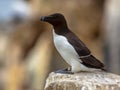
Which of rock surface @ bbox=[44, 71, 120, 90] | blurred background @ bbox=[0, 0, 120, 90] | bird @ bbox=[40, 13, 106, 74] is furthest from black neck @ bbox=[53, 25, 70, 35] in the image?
blurred background @ bbox=[0, 0, 120, 90]

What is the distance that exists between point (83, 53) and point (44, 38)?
23.3 feet

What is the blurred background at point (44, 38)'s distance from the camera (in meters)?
10.2

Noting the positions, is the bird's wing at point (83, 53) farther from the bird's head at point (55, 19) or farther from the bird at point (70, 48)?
the bird's head at point (55, 19)

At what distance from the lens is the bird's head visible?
3910 millimetres

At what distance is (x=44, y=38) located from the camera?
11125mm

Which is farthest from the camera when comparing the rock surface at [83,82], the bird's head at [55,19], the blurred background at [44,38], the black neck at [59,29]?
the blurred background at [44,38]

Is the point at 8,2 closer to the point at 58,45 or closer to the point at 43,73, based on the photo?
the point at 43,73

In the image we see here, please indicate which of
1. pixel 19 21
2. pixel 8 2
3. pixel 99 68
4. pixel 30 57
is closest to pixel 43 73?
pixel 30 57

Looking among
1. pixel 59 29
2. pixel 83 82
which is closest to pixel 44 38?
pixel 59 29

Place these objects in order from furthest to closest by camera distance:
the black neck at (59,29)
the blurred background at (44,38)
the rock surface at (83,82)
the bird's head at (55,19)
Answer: the blurred background at (44,38)
the black neck at (59,29)
the bird's head at (55,19)
the rock surface at (83,82)

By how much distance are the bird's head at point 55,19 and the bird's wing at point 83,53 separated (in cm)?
10

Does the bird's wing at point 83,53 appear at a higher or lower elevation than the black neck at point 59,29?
lower

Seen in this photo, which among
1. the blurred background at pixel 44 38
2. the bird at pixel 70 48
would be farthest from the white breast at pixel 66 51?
the blurred background at pixel 44 38

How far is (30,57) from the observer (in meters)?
11.1
